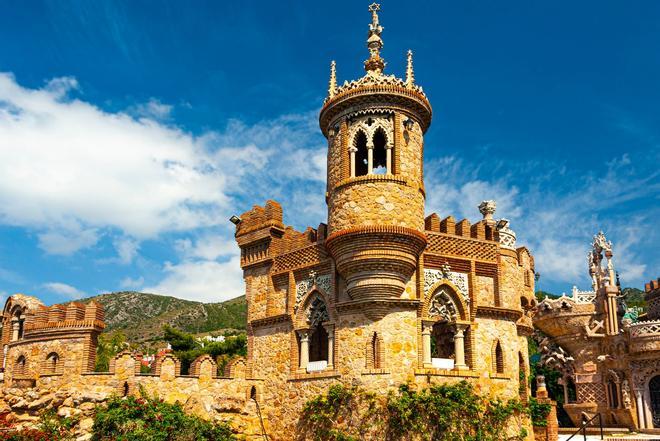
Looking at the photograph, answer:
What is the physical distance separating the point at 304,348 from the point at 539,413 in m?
7.54

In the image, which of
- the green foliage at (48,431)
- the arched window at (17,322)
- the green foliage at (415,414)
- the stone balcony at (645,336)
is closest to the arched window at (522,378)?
the green foliage at (415,414)

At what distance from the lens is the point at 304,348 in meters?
18.8

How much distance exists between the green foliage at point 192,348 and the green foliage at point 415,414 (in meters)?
13.4

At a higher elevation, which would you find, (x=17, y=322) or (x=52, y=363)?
(x=17, y=322)

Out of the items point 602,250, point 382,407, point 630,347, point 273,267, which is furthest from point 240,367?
point 602,250

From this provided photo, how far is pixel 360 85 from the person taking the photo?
17.9m

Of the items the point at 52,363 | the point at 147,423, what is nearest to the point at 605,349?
the point at 147,423

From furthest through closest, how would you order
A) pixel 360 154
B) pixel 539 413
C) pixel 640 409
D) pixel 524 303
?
pixel 640 409 < pixel 524 303 < pixel 360 154 < pixel 539 413

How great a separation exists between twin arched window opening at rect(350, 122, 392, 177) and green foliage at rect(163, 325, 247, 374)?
46.0 ft

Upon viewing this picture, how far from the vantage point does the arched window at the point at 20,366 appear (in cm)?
1972

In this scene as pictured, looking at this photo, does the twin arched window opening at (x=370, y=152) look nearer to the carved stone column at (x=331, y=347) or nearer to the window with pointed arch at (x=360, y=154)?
the window with pointed arch at (x=360, y=154)

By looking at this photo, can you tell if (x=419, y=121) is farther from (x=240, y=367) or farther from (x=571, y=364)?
(x=571, y=364)

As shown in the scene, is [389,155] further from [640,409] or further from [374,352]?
[640,409]

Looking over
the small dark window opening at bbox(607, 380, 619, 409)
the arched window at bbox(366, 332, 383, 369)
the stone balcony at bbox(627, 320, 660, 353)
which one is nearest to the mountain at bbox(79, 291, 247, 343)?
the small dark window opening at bbox(607, 380, 619, 409)
